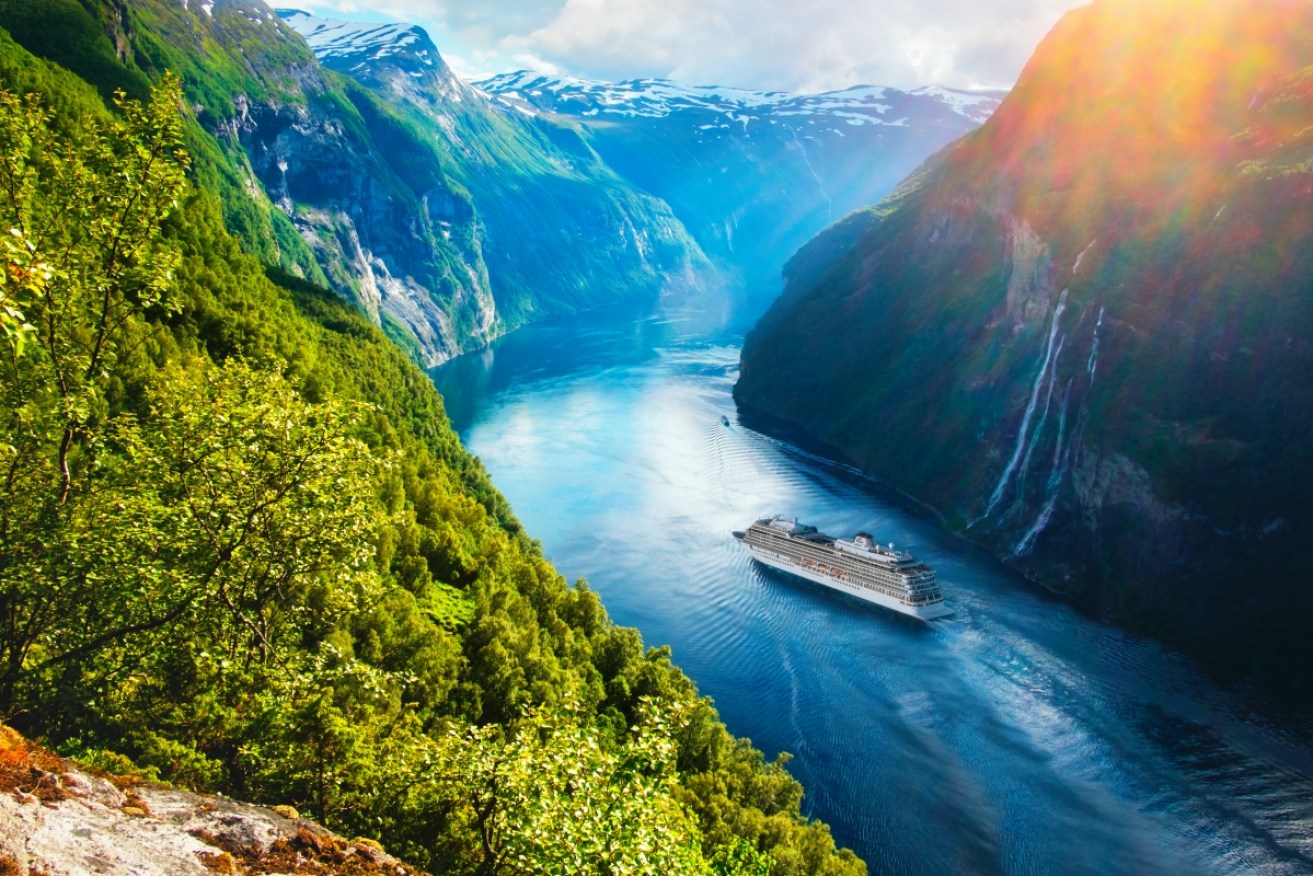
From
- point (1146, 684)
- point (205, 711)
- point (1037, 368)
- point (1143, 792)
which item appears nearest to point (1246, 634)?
point (1146, 684)

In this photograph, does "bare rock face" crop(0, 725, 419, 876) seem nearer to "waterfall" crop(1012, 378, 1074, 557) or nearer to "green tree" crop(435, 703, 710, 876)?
"green tree" crop(435, 703, 710, 876)

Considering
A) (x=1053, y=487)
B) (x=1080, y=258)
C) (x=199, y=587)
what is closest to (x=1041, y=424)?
(x=1053, y=487)

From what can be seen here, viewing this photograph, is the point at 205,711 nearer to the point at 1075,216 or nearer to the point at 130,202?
the point at 130,202

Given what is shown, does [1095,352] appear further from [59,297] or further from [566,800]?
[59,297]

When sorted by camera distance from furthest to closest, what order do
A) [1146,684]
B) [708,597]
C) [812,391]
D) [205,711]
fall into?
[812,391]
[708,597]
[1146,684]
[205,711]

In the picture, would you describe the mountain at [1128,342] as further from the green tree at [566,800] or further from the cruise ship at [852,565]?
the green tree at [566,800]

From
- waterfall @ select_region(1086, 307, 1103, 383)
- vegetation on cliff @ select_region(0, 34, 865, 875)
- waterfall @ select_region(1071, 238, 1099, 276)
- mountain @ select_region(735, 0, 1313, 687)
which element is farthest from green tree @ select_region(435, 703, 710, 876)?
waterfall @ select_region(1071, 238, 1099, 276)

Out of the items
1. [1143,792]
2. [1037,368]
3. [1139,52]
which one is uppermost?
[1139,52]
